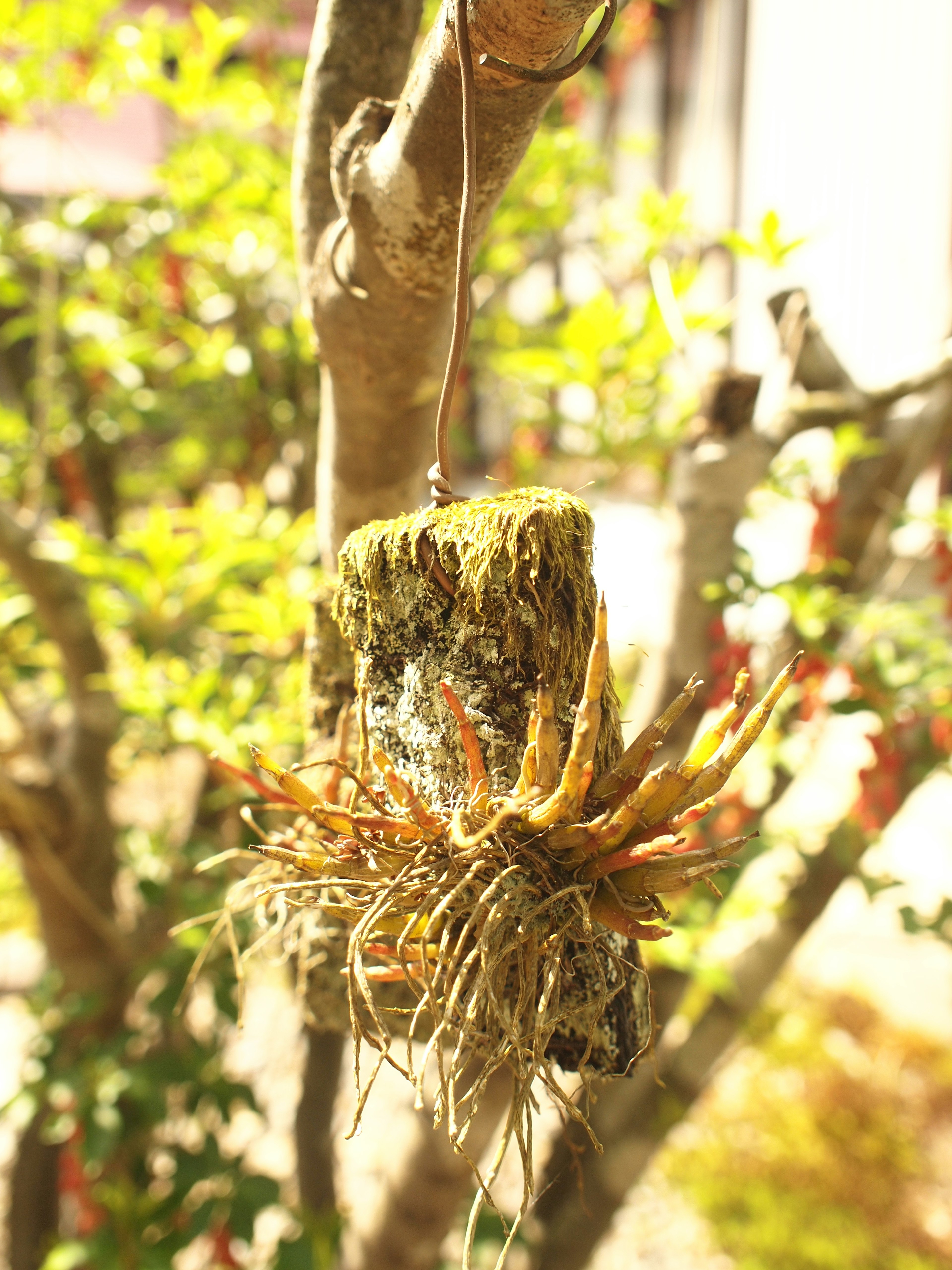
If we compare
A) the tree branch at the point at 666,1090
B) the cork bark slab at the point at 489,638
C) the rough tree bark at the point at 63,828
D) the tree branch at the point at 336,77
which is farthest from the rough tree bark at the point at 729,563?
the rough tree bark at the point at 63,828

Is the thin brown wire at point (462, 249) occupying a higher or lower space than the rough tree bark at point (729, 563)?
higher

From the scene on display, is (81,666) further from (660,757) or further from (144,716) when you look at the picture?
(660,757)

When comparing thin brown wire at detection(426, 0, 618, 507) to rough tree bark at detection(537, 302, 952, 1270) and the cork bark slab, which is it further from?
rough tree bark at detection(537, 302, 952, 1270)

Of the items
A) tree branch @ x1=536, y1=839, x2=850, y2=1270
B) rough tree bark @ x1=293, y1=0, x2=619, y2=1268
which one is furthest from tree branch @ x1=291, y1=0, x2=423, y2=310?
tree branch @ x1=536, y1=839, x2=850, y2=1270

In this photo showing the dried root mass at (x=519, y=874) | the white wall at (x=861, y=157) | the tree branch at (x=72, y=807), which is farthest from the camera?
the white wall at (x=861, y=157)

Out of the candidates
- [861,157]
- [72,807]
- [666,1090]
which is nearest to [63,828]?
[72,807]

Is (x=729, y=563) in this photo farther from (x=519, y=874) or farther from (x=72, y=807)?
(x=72, y=807)

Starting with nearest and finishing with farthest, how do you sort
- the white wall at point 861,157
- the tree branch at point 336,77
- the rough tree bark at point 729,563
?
the tree branch at point 336,77 < the rough tree bark at point 729,563 < the white wall at point 861,157

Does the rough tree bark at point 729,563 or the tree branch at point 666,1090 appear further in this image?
the tree branch at point 666,1090

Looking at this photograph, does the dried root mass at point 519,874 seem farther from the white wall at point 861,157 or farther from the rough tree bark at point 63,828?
the white wall at point 861,157
